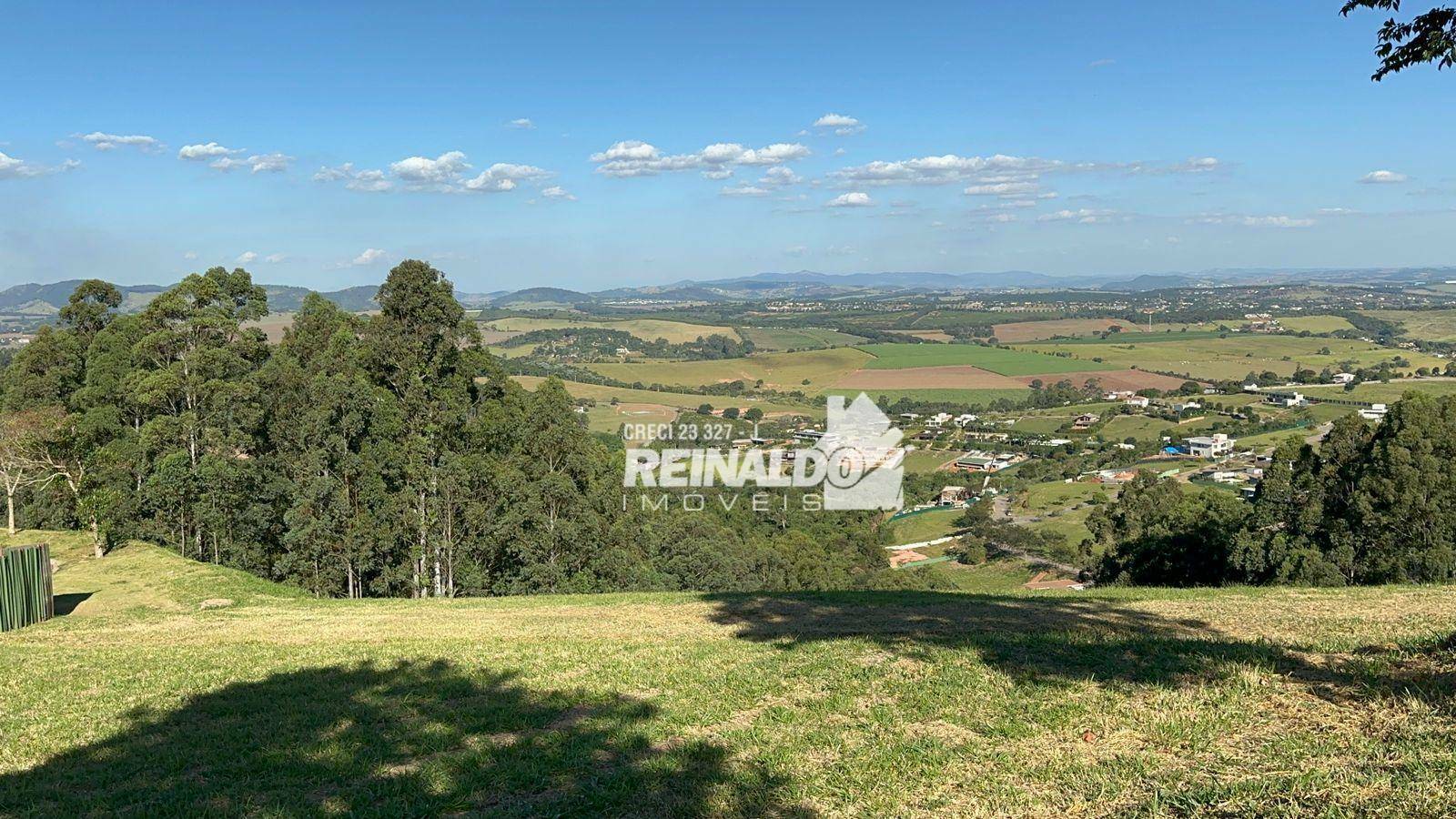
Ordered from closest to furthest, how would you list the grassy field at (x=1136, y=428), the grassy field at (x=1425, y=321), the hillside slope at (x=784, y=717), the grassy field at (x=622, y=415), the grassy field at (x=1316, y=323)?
1. the hillside slope at (x=784, y=717)
2. the grassy field at (x=622, y=415)
3. the grassy field at (x=1136, y=428)
4. the grassy field at (x=1425, y=321)
5. the grassy field at (x=1316, y=323)

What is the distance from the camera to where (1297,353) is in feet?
405

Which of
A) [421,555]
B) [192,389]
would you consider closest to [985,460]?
[421,555]

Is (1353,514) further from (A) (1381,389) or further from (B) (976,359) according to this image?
(B) (976,359)

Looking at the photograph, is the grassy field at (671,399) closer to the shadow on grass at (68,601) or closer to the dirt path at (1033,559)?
the dirt path at (1033,559)

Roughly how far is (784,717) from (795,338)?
156 m

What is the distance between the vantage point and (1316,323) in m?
152

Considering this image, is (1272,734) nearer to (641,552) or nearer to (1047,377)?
(641,552)

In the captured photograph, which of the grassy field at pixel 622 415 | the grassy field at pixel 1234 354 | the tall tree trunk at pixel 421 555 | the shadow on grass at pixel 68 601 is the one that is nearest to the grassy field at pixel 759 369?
the grassy field at pixel 622 415

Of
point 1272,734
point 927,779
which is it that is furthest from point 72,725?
point 1272,734

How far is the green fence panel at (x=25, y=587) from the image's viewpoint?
14367mm

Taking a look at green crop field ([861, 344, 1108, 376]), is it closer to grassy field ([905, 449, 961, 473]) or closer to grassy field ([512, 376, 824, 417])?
grassy field ([512, 376, 824, 417])

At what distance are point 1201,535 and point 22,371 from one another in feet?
137

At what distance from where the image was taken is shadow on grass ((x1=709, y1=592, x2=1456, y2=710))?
7.06 metres

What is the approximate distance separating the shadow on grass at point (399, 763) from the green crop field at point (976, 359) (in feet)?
381
